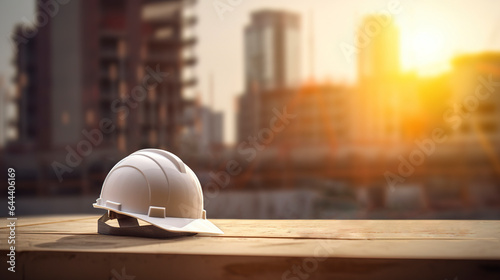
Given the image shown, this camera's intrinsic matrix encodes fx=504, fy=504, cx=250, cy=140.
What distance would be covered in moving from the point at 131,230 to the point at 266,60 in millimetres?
101909

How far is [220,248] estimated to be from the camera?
9.47 feet

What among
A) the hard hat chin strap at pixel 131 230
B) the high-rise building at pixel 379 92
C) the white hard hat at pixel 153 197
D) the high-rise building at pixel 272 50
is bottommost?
the hard hat chin strap at pixel 131 230

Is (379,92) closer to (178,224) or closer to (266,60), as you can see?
(266,60)

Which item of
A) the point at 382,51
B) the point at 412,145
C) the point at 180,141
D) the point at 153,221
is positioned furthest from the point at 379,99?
the point at 153,221

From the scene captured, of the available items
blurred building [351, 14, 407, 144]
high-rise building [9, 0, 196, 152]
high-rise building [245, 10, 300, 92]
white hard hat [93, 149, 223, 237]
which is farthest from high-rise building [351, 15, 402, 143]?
white hard hat [93, 149, 223, 237]

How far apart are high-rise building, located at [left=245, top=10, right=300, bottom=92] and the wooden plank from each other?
252 ft

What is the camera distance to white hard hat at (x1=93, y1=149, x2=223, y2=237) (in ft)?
12.5

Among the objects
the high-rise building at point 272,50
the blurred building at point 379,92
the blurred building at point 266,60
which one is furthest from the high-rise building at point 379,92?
the high-rise building at point 272,50

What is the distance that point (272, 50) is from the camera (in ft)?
363

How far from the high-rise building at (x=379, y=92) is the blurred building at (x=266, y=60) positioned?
40.2 feet

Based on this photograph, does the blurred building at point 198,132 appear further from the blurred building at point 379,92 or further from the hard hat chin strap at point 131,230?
the hard hat chin strap at point 131,230

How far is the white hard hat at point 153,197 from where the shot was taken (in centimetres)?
380

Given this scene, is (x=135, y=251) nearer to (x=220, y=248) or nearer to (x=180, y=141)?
(x=220, y=248)

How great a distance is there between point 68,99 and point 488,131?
44.1 metres
